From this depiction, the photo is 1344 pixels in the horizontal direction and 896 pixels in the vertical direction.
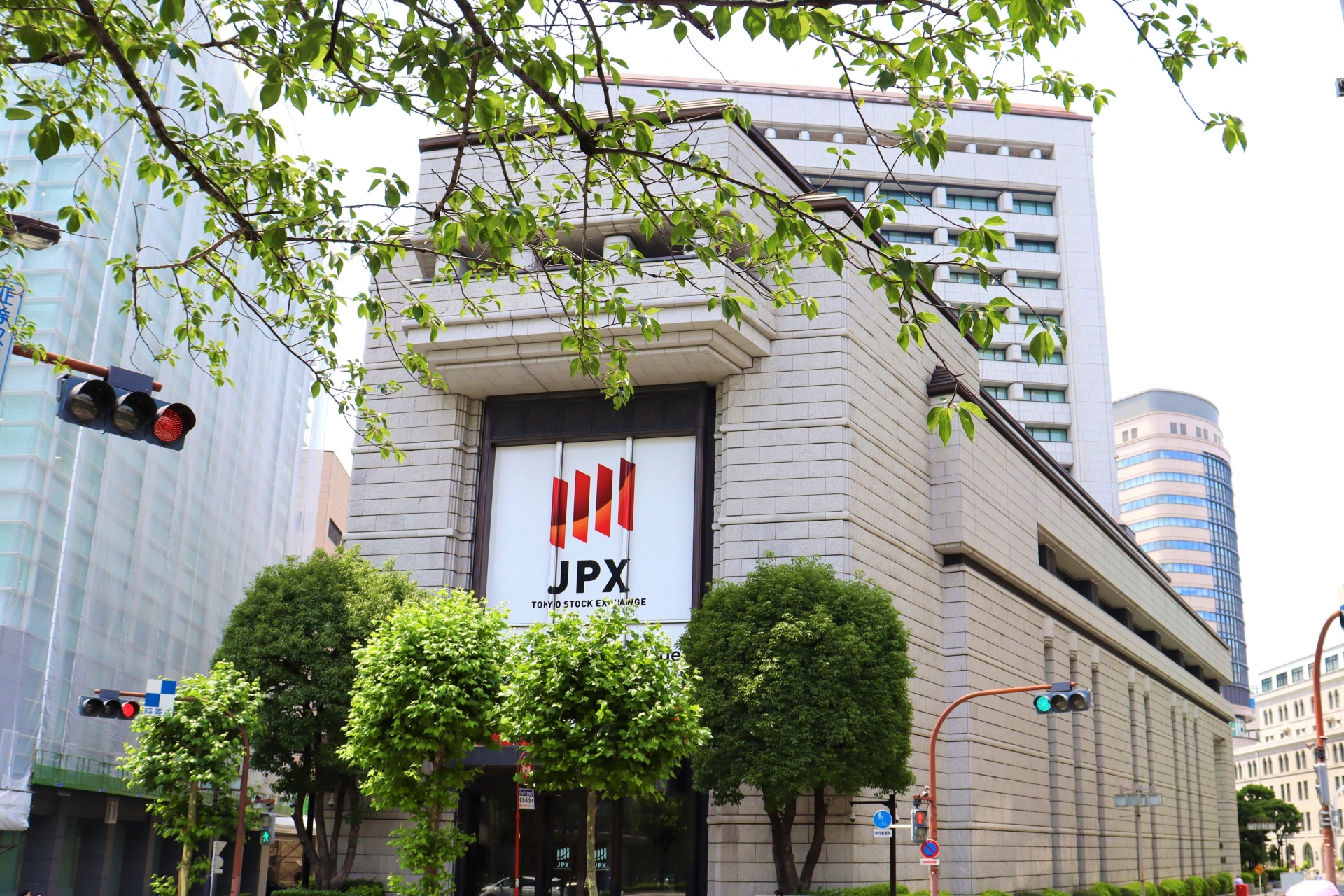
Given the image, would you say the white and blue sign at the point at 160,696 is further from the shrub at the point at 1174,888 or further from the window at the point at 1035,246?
the window at the point at 1035,246

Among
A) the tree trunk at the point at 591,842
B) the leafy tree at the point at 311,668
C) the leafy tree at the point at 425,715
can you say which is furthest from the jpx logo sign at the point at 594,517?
the tree trunk at the point at 591,842

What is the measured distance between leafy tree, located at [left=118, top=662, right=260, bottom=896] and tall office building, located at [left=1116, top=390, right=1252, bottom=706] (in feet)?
413

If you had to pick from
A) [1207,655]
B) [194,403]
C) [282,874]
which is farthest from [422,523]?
[1207,655]

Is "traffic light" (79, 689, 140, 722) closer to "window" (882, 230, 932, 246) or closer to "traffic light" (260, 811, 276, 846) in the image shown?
"traffic light" (260, 811, 276, 846)

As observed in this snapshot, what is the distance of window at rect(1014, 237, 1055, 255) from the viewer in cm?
7750

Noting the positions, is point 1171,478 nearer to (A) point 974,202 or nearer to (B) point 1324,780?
(A) point 974,202

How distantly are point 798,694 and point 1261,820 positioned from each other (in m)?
78.3

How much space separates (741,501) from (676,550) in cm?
182

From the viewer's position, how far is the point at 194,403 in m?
41.0

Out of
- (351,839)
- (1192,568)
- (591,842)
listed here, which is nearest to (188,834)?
(351,839)

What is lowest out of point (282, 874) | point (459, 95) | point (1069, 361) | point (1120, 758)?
point (282, 874)

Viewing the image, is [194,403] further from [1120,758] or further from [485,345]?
[1120,758]

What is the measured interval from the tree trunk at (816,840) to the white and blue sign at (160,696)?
1245 centimetres

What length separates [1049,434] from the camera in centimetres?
7506
